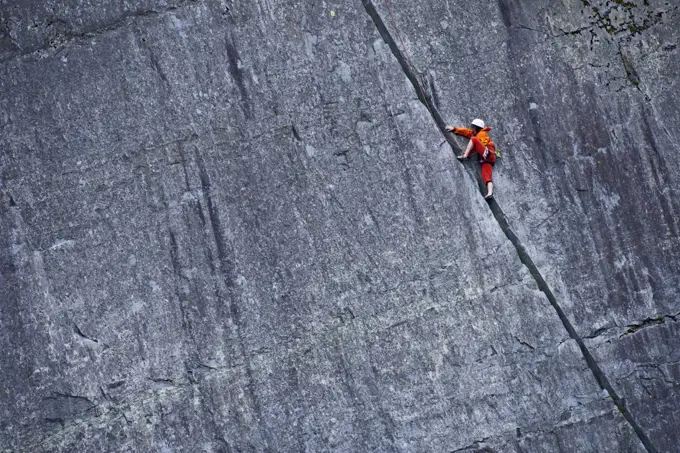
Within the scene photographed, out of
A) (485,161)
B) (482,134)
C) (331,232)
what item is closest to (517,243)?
(485,161)

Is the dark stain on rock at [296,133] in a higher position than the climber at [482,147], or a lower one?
higher

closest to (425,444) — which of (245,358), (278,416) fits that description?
(278,416)

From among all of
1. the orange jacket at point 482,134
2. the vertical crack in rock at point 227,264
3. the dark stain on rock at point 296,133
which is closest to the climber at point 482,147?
the orange jacket at point 482,134

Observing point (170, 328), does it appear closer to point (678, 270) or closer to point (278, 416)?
point (278, 416)

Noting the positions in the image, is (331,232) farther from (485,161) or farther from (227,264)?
(485,161)

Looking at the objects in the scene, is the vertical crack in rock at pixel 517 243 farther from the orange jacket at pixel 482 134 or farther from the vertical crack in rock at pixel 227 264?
the vertical crack in rock at pixel 227 264

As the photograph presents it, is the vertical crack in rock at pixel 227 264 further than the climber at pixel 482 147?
No
